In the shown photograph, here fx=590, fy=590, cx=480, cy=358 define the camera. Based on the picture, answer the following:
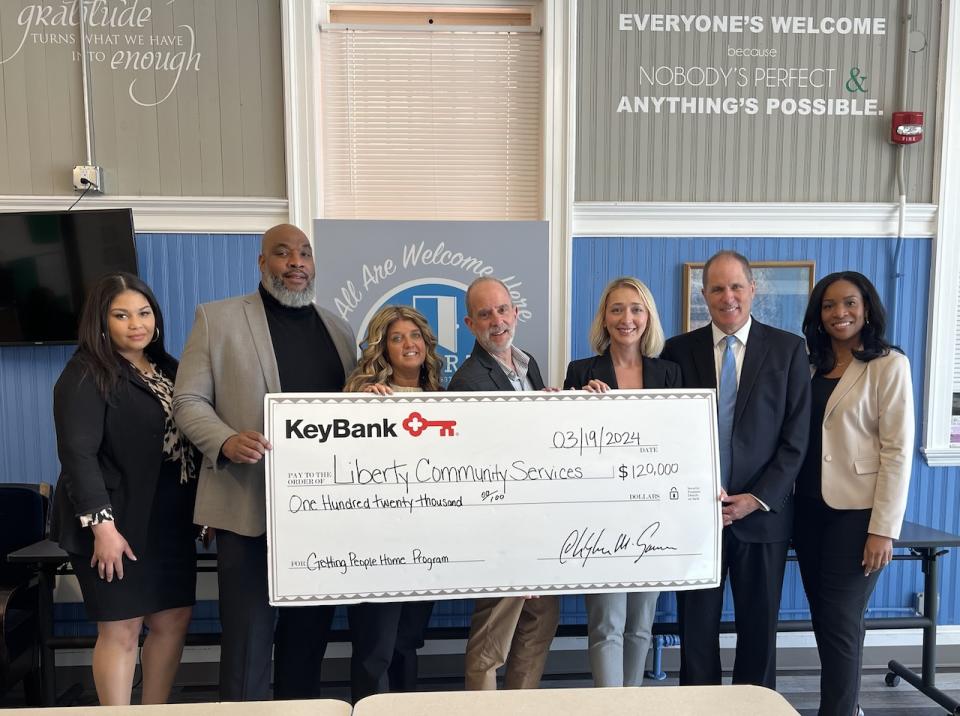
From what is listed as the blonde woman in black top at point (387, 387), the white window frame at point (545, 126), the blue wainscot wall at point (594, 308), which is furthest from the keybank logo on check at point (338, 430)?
the blue wainscot wall at point (594, 308)

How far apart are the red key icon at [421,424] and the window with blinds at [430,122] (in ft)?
4.87

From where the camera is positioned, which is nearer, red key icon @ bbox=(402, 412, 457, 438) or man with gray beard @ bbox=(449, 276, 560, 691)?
red key icon @ bbox=(402, 412, 457, 438)

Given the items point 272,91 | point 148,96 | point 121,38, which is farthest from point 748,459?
point 121,38

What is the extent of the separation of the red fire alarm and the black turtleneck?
2871 millimetres

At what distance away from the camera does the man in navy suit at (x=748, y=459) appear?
6.54 ft

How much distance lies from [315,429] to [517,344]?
127cm

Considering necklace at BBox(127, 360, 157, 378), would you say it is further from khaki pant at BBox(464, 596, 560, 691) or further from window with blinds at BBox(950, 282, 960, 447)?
window with blinds at BBox(950, 282, 960, 447)

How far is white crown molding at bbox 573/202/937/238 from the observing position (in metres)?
Answer: 2.89

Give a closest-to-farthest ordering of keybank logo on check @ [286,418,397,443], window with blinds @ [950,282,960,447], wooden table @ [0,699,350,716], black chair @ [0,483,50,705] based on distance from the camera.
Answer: wooden table @ [0,699,350,716]
keybank logo on check @ [286,418,397,443]
black chair @ [0,483,50,705]
window with blinds @ [950,282,960,447]

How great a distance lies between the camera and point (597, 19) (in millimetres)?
2824

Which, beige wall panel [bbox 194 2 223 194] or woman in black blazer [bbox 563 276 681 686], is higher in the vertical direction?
beige wall panel [bbox 194 2 223 194]

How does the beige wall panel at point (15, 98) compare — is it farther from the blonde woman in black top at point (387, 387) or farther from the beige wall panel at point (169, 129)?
the blonde woman in black top at point (387, 387)

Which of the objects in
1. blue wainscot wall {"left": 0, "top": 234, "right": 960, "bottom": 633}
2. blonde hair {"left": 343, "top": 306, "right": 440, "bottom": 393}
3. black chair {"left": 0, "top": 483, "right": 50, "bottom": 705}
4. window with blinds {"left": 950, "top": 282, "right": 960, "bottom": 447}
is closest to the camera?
blonde hair {"left": 343, "top": 306, "right": 440, "bottom": 393}

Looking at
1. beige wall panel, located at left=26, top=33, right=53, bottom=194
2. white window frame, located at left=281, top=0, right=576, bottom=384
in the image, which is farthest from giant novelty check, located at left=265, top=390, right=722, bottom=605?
beige wall panel, located at left=26, top=33, right=53, bottom=194
